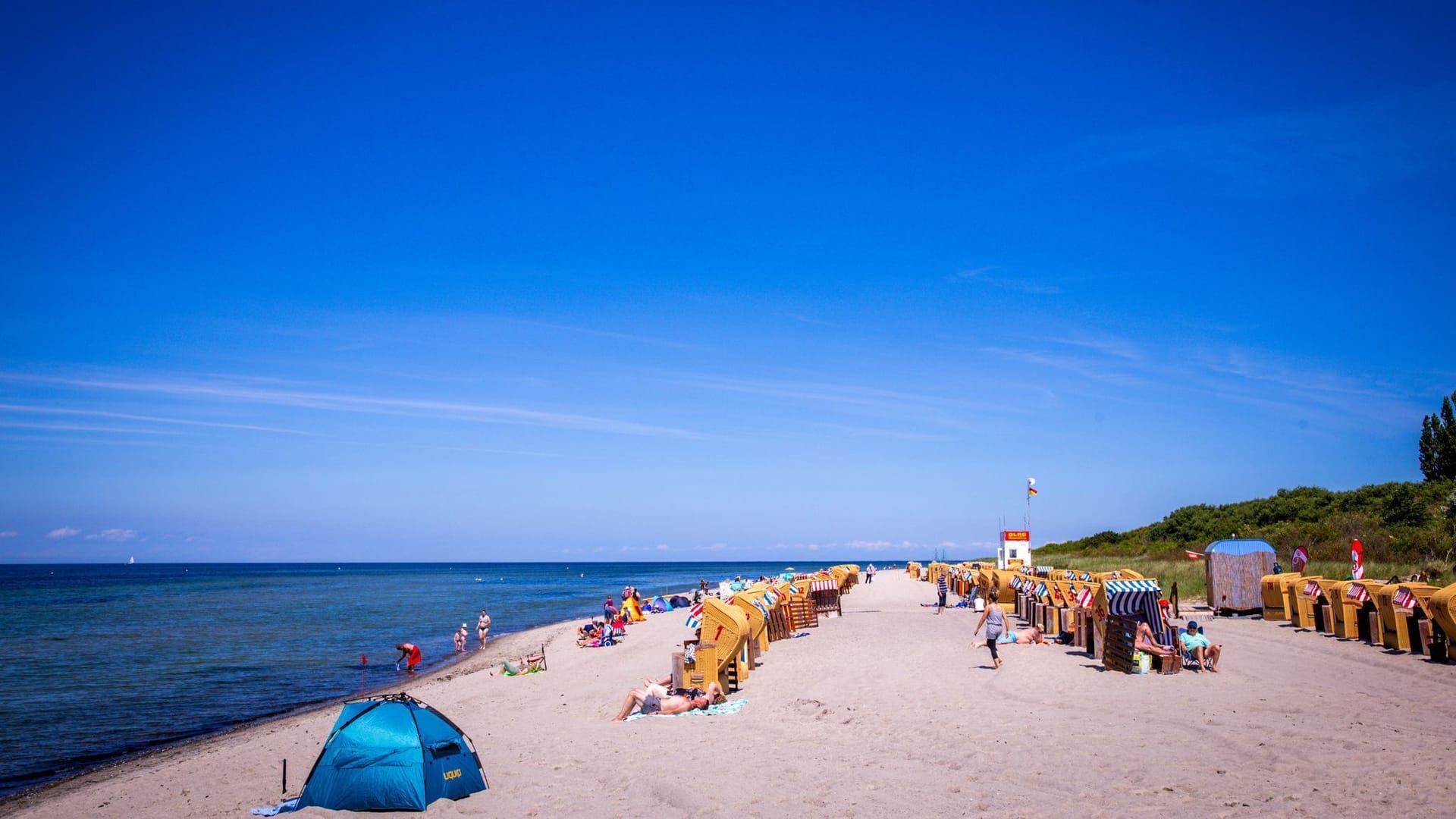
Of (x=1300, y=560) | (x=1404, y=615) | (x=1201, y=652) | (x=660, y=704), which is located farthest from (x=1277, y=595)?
(x=660, y=704)

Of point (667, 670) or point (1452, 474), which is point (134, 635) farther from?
point (1452, 474)

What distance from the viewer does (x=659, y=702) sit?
11.8m

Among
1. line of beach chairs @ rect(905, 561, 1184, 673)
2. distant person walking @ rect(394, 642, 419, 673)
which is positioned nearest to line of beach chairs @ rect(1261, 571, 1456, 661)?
line of beach chairs @ rect(905, 561, 1184, 673)

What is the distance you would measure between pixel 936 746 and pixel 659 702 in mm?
3900

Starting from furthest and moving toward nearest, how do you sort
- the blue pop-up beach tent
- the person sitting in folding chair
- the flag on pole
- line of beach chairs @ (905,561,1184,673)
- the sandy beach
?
the flag on pole < line of beach chairs @ (905,561,1184,673) < the person sitting in folding chair < the blue pop-up beach tent < the sandy beach

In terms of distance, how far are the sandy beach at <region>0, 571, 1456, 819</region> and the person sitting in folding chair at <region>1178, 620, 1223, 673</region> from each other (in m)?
0.37

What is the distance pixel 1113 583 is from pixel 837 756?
25.0 ft

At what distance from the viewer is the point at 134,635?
32969mm

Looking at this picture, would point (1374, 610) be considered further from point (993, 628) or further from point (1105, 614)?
point (993, 628)

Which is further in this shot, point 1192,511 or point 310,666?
point 1192,511

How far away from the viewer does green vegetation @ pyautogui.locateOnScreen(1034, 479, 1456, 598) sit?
28.3 metres

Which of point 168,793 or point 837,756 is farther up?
point 837,756

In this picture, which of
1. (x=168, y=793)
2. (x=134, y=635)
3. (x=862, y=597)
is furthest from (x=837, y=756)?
(x=134, y=635)

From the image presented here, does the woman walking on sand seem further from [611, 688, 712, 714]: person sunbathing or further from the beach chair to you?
[611, 688, 712, 714]: person sunbathing
